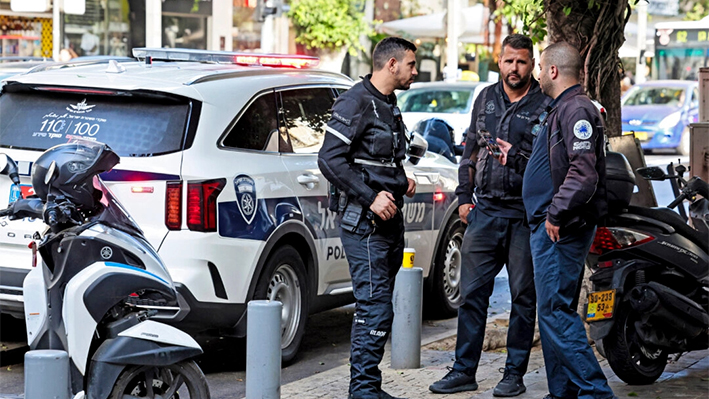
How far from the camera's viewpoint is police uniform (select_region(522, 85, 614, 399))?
5129 mm

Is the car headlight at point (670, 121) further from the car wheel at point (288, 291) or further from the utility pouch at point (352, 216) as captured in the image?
the utility pouch at point (352, 216)

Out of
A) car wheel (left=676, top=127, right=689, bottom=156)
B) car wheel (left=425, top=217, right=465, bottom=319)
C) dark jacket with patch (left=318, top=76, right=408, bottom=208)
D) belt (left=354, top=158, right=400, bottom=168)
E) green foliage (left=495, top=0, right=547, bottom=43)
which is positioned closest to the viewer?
dark jacket with patch (left=318, top=76, right=408, bottom=208)

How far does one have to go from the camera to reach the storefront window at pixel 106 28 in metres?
27.0

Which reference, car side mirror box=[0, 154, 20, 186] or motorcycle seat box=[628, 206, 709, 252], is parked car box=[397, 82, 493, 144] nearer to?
motorcycle seat box=[628, 206, 709, 252]

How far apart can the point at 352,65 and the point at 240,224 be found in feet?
96.2

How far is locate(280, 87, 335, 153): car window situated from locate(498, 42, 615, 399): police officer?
2.05 meters

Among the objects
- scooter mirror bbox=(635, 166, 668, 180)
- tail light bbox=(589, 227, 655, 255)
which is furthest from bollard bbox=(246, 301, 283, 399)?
scooter mirror bbox=(635, 166, 668, 180)

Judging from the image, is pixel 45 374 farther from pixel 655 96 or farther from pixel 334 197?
pixel 655 96

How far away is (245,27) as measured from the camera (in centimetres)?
3109

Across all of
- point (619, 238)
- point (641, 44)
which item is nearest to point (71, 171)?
point (619, 238)

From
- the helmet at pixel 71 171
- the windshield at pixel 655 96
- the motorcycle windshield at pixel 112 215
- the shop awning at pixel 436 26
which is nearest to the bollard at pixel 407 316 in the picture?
the motorcycle windshield at pixel 112 215

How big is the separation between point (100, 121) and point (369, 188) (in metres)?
1.78

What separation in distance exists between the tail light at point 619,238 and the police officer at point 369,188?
45.2 inches

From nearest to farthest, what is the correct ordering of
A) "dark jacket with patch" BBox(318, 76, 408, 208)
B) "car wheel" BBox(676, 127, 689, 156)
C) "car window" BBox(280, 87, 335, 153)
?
"dark jacket with patch" BBox(318, 76, 408, 208)
"car window" BBox(280, 87, 335, 153)
"car wheel" BBox(676, 127, 689, 156)
